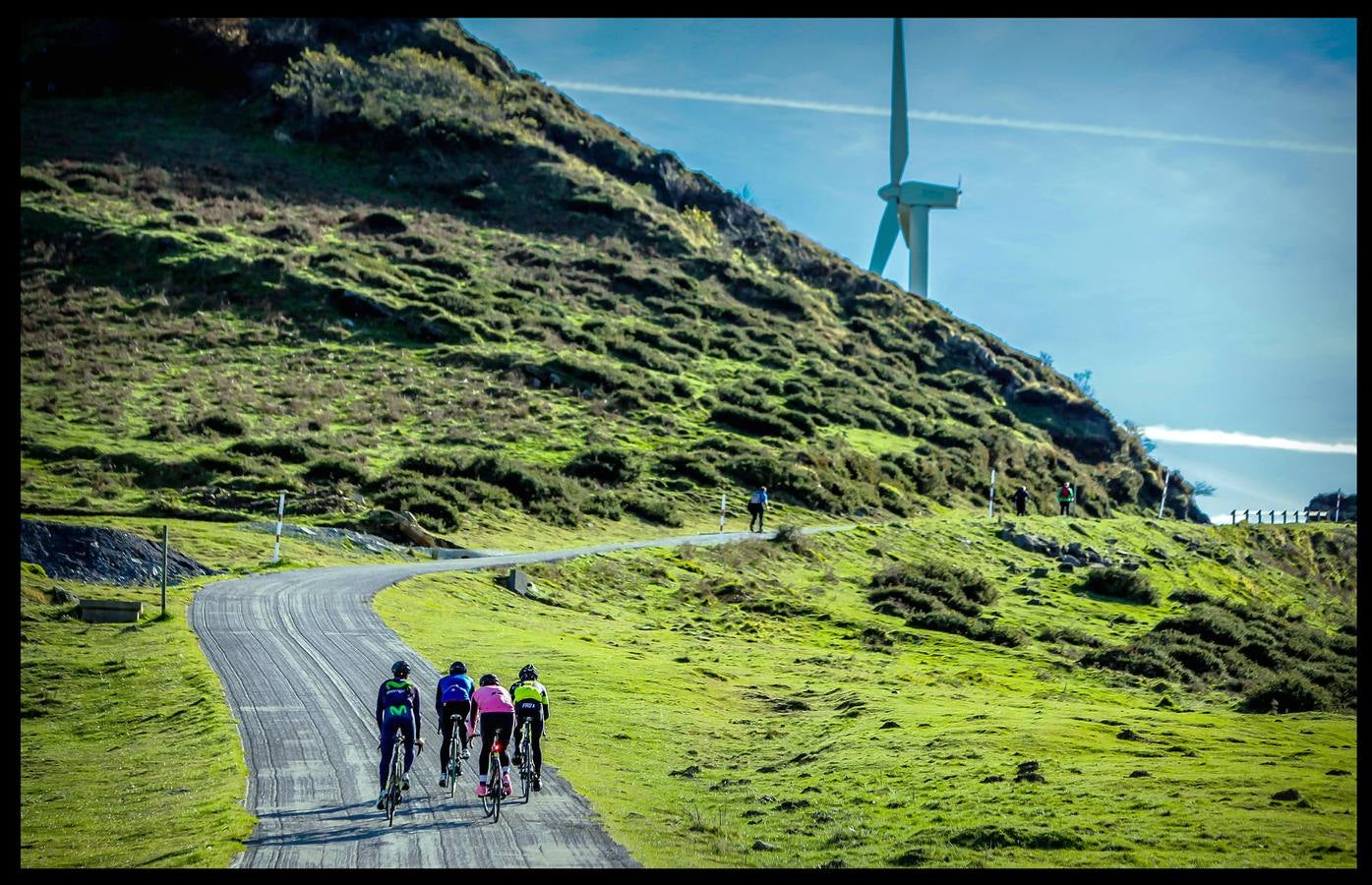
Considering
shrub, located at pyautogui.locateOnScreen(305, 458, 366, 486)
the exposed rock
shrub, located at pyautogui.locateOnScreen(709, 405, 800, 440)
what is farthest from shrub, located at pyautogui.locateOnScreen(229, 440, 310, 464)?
shrub, located at pyautogui.locateOnScreen(709, 405, 800, 440)

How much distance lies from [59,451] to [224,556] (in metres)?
17.3

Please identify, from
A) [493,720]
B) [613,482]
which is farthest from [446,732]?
[613,482]

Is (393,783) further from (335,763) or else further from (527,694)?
(335,763)

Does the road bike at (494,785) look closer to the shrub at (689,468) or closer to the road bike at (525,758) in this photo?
the road bike at (525,758)

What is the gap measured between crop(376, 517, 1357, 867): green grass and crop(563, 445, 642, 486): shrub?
1475cm

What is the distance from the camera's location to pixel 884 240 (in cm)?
14525

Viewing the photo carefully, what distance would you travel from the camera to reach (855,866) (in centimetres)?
1447

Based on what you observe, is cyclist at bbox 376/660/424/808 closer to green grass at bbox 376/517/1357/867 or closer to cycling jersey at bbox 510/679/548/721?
cycling jersey at bbox 510/679/548/721

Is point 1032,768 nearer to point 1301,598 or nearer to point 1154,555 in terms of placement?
point 1154,555

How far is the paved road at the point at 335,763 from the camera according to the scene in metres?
14.1

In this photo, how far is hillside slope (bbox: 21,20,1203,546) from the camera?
2135 inches

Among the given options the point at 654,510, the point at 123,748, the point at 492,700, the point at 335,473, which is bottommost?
the point at 123,748

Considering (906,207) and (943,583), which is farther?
(906,207)

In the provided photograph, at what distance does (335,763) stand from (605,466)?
4144 centimetres
